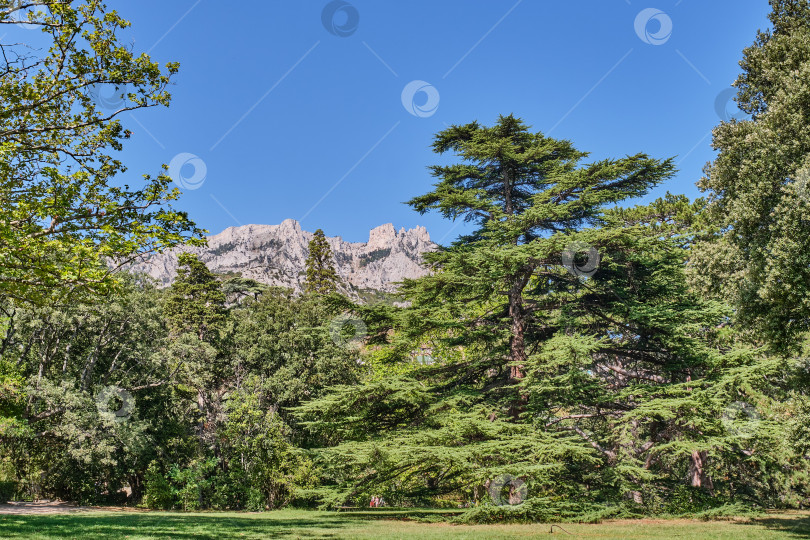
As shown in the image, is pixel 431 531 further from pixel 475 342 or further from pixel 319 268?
pixel 319 268

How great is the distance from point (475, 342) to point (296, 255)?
5645 inches

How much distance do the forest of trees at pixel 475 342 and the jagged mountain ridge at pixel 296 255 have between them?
349ft

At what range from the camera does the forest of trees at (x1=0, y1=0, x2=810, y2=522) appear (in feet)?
28.9

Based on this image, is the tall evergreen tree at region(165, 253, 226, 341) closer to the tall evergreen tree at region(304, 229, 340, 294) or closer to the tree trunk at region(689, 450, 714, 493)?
the tall evergreen tree at region(304, 229, 340, 294)

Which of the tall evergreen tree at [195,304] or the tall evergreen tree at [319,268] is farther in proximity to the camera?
the tall evergreen tree at [319,268]

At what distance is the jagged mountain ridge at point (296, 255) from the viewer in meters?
154

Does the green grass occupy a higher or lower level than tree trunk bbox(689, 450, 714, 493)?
lower

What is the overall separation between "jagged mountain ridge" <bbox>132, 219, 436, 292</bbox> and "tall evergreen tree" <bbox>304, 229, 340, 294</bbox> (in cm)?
8639

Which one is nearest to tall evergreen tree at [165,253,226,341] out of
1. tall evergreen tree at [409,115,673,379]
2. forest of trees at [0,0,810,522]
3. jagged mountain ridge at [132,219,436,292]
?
forest of trees at [0,0,810,522]

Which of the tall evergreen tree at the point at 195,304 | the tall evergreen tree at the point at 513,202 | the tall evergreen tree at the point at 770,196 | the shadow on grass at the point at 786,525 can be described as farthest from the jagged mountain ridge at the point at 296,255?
the tall evergreen tree at the point at 770,196

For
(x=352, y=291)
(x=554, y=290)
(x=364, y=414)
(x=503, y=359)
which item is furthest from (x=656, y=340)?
(x=352, y=291)

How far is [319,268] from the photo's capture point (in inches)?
1843

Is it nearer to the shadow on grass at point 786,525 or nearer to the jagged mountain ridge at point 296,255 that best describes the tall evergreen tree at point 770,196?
the shadow on grass at point 786,525

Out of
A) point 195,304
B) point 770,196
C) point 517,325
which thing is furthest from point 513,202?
point 195,304
